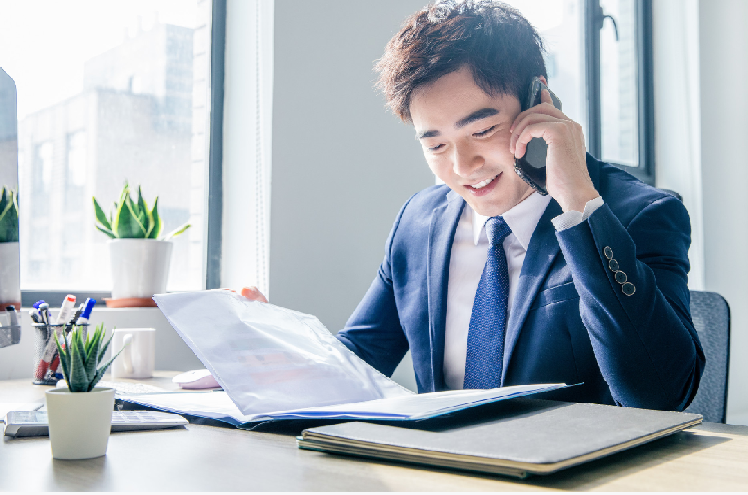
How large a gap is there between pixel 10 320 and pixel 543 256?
2.69 ft

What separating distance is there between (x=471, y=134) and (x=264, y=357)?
1.74ft

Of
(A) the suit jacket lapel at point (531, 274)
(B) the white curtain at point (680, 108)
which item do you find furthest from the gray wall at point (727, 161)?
(A) the suit jacket lapel at point (531, 274)

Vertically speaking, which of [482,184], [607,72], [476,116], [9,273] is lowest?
[9,273]

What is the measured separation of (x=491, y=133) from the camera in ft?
3.60

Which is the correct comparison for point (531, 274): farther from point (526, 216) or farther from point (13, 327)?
point (13, 327)

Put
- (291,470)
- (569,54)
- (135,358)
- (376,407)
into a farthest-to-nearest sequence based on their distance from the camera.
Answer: (569,54) < (135,358) < (376,407) < (291,470)

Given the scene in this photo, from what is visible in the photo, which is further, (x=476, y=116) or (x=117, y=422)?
(x=476, y=116)

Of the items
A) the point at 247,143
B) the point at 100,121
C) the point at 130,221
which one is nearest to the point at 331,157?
the point at 247,143

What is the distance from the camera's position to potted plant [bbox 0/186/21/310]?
97 centimetres

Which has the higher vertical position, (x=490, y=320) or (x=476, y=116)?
(x=476, y=116)

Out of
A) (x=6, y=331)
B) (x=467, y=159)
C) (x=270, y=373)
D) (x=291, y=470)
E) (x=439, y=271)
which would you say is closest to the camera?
(x=291, y=470)

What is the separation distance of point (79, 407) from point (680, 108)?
3134 mm

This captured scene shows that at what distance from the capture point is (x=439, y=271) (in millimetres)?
1239

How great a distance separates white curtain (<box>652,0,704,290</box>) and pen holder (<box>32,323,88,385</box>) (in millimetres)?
2660
